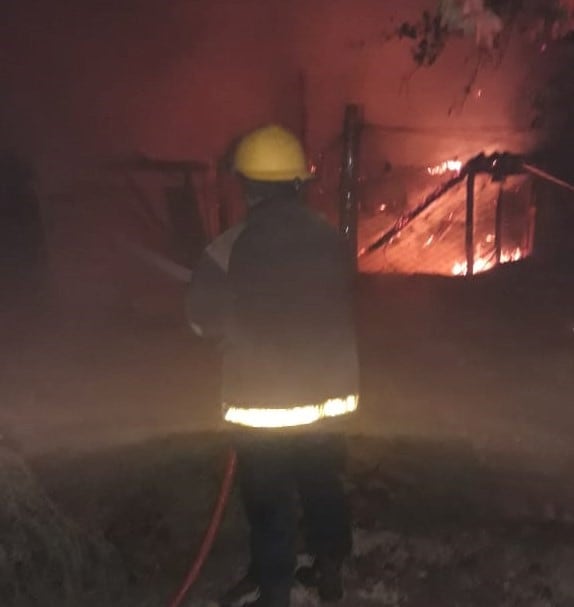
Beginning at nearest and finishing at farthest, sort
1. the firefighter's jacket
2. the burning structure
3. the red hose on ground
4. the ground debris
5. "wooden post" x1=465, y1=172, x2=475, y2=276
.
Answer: the firefighter's jacket
the ground debris
the red hose on ground
"wooden post" x1=465, y1=172, x2=475, y2=276
the burning structure

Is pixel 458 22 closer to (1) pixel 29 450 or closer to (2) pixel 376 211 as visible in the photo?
(2) pixel 376 211

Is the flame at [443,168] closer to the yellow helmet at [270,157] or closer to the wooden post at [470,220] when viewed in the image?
the wooden post at [470,220]

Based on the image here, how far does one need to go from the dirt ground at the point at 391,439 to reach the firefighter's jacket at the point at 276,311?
940 millimetres

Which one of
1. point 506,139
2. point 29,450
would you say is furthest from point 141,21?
point 29,450

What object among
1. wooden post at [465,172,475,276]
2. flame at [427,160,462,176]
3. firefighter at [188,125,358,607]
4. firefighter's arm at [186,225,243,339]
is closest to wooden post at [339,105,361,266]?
wooden post at [465,172,475,276]

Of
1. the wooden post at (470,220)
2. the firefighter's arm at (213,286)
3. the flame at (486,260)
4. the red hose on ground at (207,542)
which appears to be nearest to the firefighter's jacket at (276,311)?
the firefighter's arm at (213,286)

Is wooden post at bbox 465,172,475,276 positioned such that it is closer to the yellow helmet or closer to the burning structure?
the burning structure

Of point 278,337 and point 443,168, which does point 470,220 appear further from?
point 278,337

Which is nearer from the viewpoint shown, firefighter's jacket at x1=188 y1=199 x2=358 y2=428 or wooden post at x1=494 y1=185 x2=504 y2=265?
firefighter's jacket at x1=188 y1=199 x2=358 y2=428

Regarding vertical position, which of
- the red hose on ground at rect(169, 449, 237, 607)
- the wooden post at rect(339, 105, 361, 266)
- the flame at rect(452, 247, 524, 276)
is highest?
the wooden post at rect(339, 105, 361, 266)

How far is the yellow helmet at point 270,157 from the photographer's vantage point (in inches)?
131

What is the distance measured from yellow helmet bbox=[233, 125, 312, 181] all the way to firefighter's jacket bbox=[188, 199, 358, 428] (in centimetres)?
12

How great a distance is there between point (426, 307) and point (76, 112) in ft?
13.8

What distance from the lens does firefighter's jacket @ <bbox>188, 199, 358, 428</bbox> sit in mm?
3232
